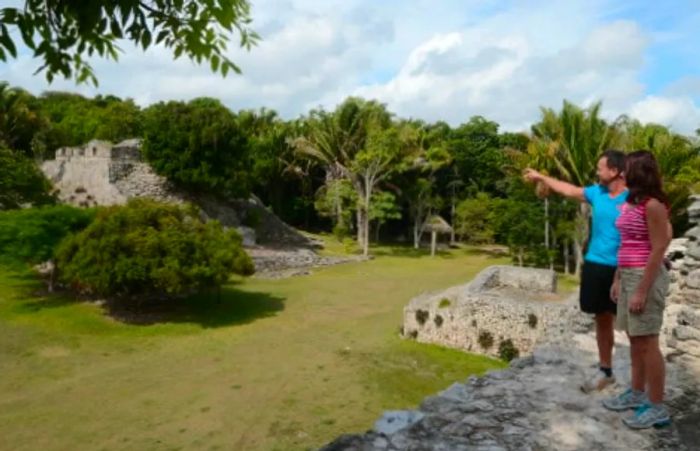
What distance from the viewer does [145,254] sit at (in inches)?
589

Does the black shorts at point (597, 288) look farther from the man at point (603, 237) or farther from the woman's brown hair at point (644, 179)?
the woman's brown hair at point (644, 179)

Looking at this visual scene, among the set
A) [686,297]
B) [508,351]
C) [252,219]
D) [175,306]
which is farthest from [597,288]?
[252,219]

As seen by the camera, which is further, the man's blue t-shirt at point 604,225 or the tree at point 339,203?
the tree at point 339,203

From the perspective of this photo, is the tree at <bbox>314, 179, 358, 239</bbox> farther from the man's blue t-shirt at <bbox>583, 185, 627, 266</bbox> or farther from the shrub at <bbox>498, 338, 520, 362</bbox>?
the man's blue t-shirt at <bbox>583, 185, 627, 266</bbox>

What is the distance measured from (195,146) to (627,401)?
2478cm

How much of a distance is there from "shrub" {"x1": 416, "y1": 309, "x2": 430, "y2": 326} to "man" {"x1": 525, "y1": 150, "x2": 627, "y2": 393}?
9.17 metres

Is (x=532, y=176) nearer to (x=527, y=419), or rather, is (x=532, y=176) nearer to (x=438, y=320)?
(x=527, y=419)

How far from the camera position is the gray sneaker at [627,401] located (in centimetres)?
397

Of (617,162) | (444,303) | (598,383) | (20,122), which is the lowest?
(444,303)

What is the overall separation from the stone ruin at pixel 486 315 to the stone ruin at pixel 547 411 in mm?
6147

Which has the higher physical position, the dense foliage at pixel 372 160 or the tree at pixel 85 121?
the tree at pixel 85 121

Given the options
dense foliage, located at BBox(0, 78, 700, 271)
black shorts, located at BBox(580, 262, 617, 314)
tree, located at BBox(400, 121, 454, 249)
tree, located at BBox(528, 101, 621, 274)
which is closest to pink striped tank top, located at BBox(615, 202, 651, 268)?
black shorts, located at BBox(580, 262, 617, 314)

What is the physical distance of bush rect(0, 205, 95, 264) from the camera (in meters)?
15.8

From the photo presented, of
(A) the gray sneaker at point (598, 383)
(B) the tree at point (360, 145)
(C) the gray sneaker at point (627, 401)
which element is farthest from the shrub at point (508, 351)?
(B) the tree at point (360, 145)
